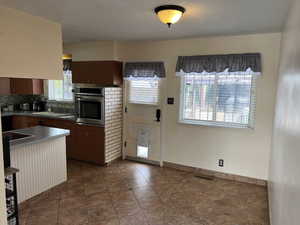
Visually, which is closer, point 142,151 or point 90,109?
point 90,109

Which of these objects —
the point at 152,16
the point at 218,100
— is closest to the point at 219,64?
the point at 218,100

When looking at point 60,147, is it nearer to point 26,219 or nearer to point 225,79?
point 26,219

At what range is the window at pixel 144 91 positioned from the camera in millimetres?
4223

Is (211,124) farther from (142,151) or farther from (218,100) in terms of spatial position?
(142,151)

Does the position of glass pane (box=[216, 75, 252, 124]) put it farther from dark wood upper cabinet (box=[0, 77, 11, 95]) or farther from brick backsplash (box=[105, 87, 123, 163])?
dark wood upper cabinet (box=[0, 77, 11, 95])

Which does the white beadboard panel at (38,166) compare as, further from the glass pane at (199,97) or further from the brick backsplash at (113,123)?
the glass pane at (199,97)

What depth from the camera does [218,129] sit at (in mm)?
3738

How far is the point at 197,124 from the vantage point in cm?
389

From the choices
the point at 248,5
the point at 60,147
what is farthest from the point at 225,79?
the point at 60,147

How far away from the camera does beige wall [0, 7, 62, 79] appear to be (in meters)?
2.49

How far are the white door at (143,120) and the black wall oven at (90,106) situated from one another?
0.61 metres

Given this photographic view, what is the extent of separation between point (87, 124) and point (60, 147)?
3.08 feet

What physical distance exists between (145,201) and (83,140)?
193cm

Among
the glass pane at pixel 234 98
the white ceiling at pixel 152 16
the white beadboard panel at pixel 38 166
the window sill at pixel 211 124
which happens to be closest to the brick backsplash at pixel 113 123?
the white beadboard panel at pixel 38 166
